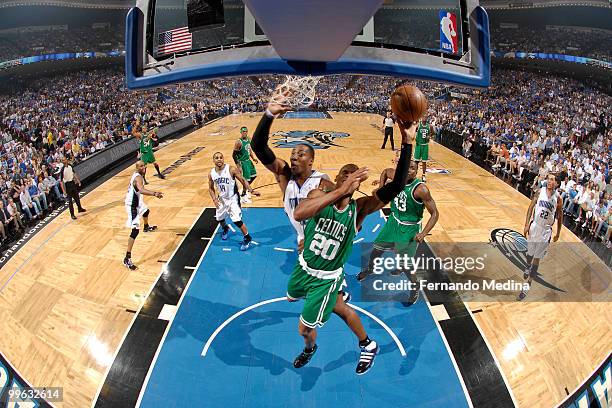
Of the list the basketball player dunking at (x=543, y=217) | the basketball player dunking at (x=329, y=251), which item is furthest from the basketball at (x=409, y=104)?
the basketball player dunking at (x=543, y=217)

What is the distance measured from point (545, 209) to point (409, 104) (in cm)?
381

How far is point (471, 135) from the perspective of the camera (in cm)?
1602

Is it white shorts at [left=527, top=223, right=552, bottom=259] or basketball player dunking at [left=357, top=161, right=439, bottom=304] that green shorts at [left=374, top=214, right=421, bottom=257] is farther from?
white shorts at [left=527, top=223, right=552, bottom=259]

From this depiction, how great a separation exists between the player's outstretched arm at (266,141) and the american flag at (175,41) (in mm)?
779

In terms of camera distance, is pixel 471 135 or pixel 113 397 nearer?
pixel 113 397

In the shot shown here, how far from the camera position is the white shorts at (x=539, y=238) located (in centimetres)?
527

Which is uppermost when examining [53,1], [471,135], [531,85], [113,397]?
[53,1]

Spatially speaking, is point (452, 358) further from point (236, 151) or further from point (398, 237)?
point (236, 151)

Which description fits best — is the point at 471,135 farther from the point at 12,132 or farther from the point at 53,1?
the point at 53,1

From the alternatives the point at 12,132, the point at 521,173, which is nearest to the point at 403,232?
the point at 521,173

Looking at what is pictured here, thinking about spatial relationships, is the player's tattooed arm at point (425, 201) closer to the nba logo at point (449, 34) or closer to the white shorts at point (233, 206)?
the nba logo at point (449, 34)

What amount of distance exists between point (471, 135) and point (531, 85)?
1313 cm

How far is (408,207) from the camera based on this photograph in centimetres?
486

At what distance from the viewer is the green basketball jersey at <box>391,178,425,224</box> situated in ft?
15.7
